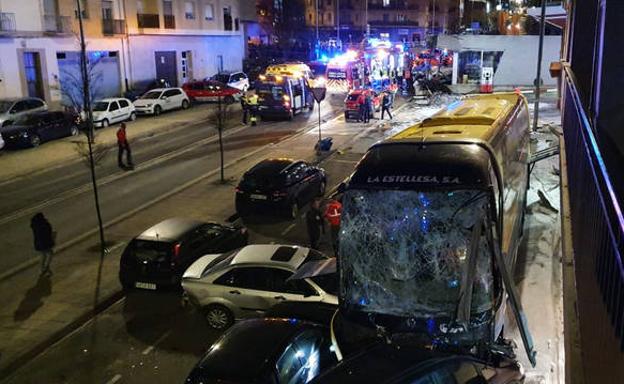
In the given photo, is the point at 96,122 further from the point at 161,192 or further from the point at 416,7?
the point at 416,7

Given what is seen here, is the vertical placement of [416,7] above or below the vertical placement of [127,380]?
above

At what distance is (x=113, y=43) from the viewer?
40656mm

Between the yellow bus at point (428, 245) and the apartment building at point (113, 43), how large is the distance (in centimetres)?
1977

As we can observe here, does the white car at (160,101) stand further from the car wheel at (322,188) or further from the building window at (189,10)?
the car wheel at (322,188)

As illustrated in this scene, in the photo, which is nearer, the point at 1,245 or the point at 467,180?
the point at 467,180

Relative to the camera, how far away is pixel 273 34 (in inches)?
3221

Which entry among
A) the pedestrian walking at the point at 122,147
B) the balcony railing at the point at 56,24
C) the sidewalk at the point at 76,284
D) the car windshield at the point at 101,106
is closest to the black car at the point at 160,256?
the sidewalk at the point at 76,284

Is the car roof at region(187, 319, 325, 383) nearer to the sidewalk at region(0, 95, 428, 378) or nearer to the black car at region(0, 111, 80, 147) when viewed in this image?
the sidewalk at region(0, 95, 428, 378)

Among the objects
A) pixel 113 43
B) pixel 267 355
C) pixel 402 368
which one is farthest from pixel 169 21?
pixel 402 368

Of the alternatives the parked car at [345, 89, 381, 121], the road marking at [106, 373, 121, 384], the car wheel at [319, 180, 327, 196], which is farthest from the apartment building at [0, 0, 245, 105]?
the road marking at [106, 373, 121, 384]

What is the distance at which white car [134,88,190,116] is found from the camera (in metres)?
36.1

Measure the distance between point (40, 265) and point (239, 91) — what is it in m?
32.0

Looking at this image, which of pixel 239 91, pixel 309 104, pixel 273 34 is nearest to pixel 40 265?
pixel 309 104

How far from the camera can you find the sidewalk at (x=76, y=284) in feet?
34.7
